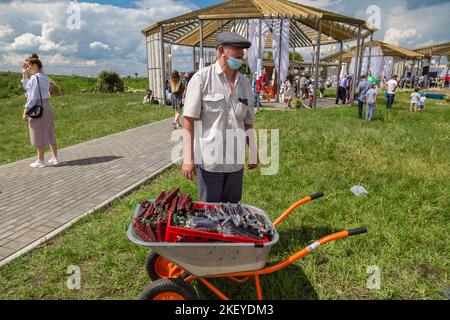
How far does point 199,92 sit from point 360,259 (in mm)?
2451

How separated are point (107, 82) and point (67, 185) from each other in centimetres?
2979

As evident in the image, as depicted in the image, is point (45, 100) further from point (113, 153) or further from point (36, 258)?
point (36, 258)

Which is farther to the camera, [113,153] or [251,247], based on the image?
[113,153]

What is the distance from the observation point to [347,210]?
4434 mm

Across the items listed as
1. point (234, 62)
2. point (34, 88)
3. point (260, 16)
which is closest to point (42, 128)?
point (34, 88)

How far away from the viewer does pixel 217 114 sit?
2.85 m

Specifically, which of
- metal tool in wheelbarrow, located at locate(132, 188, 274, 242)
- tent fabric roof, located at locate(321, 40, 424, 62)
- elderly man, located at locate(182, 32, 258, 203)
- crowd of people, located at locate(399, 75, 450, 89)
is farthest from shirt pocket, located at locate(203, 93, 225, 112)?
crowd of people, located at locate(399, 75, 450, 89)

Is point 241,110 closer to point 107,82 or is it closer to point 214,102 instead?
point 214,102

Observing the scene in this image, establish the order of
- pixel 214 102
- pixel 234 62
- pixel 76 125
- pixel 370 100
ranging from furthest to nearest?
pixel 76 125, pixel 370 100, pixel 214 102, pixel 234 62

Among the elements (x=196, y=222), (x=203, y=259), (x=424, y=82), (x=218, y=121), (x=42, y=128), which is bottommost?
(x=203, y=259)

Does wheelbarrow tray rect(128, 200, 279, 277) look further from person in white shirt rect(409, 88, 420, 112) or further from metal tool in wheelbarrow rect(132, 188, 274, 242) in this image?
person in white shirt rect(409, 88, 420, 112)

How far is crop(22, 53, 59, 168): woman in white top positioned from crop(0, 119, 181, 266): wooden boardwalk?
0.67m

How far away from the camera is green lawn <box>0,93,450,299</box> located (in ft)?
9.91
